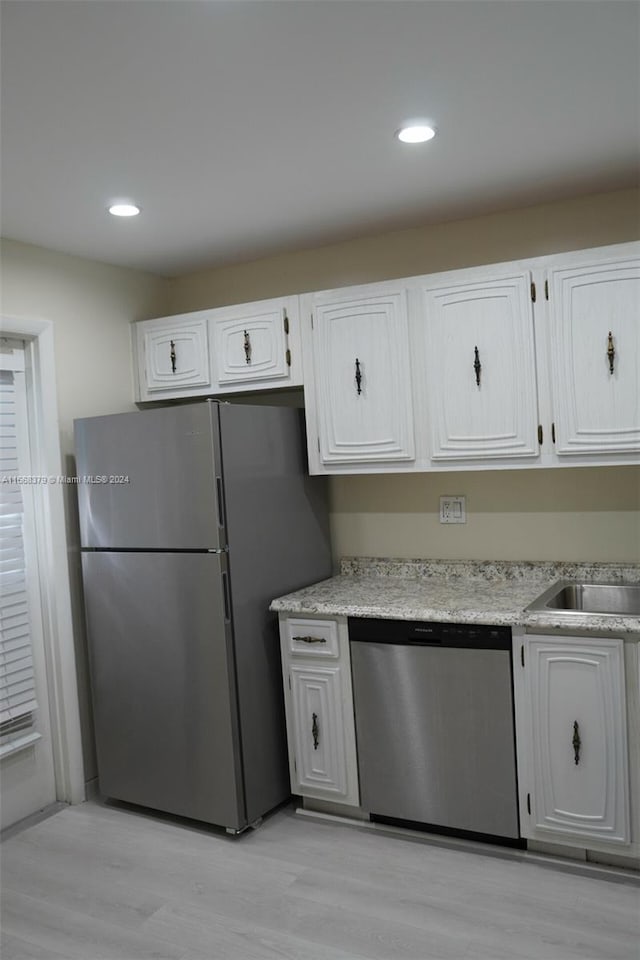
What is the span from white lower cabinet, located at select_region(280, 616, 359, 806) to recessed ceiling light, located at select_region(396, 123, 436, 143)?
170 centimetres

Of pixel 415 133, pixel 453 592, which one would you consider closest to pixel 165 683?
pixel 453 592

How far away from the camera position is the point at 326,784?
306 cm

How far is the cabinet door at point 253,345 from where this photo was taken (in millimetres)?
3301

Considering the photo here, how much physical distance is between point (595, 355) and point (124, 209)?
5.85ft

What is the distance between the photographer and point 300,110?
7.02 feet

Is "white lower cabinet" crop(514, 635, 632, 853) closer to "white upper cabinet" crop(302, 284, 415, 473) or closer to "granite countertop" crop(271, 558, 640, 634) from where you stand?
"granite countertop" crop(271, 558, 640, 634)

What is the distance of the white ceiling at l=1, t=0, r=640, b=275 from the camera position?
5.61 ft

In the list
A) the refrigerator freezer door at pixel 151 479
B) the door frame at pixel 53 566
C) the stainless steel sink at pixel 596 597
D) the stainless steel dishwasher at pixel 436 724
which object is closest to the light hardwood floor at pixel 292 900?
the stainless steel dishwasher at pixel 436 724

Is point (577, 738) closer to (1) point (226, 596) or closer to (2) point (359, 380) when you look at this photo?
(1) point (226, 596)

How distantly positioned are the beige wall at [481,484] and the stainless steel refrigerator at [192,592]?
430 millimetres

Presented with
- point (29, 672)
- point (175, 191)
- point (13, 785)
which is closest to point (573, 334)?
point (175, 191)

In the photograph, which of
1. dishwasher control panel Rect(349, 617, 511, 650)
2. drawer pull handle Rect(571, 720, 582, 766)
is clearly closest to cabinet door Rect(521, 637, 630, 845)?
drawer pull handle Rect(571, 720, 582, 766)

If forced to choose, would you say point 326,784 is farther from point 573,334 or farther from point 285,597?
point 573,334

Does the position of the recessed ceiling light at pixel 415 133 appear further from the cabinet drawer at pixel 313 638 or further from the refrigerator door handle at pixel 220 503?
the cabinet drawer at pixel 313 638
